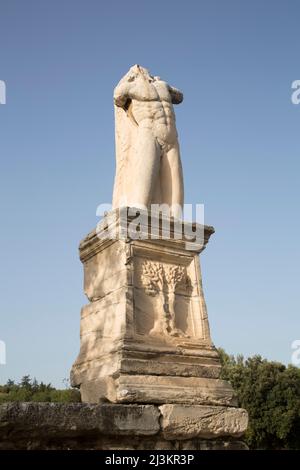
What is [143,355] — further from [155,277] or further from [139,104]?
[139,104]

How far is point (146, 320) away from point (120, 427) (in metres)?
1.22

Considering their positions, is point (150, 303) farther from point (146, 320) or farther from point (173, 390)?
point (173, 390)

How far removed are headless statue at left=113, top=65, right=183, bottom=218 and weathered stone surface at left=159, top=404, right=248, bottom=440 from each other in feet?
7.49

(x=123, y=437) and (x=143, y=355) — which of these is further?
(x=143, y=355)

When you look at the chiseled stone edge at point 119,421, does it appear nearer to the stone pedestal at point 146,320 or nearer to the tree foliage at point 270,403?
the stone pedestal at point 146,320

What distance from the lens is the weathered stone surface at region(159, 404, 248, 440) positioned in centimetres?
425

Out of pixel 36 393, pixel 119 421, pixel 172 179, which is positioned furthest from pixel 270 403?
pixel 119 421

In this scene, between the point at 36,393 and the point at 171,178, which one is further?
the point at 36,393

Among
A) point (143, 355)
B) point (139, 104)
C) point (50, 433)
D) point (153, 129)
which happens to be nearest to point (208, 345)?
point (143, 355)

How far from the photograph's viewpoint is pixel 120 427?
3949 millimetres

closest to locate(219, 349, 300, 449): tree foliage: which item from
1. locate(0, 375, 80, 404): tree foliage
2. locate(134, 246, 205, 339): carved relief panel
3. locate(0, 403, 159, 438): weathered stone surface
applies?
locate(0, 375, 80, 404): tree foliage
